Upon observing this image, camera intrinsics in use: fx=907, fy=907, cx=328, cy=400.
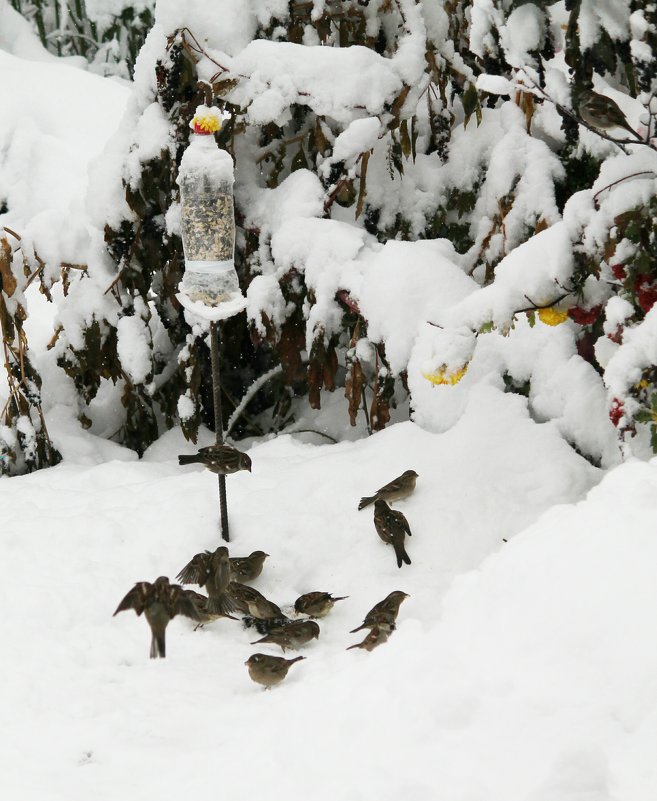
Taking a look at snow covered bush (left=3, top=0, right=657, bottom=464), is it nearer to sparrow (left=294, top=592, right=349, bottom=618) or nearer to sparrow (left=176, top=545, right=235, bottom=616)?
sparrow (left=294, top=592, right=349, bottom=618)

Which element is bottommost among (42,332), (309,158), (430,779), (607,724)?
(42,332)

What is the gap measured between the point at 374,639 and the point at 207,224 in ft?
5.89

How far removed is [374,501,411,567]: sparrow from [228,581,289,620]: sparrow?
1.82ft

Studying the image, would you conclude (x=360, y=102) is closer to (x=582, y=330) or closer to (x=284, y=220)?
(x=284, y=220)

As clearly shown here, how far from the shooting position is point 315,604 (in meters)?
3.58

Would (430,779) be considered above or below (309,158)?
below

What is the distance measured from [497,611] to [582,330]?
2049 mm

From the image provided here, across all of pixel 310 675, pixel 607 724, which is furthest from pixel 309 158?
pixel 607 724

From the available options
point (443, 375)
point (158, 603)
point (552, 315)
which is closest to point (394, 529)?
point (443, 375)

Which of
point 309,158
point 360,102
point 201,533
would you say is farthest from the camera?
point 309,158

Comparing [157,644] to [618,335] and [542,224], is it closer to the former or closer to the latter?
[618,335]

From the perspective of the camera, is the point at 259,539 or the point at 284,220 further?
the point at 284,220

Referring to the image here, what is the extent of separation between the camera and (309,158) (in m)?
5.27

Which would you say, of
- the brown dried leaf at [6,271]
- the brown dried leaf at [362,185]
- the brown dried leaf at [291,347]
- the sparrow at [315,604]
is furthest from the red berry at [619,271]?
the brown dried leaf at [6,271]
